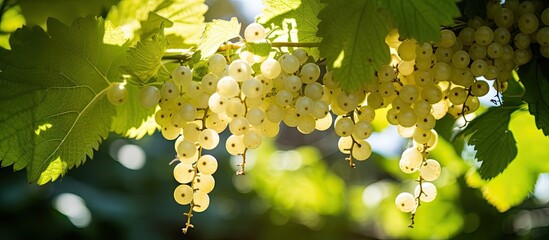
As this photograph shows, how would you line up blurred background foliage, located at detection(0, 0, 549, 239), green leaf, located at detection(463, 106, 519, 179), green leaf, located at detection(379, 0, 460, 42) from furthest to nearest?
blurred background foliage, located at detection(0, 0, 549, 239) < green leaf, located at detection(463, 106, 519, 179) < green leaf, located at detection(379, 0, 460, 42)

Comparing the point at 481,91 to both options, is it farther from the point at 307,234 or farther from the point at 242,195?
the point at 242,195

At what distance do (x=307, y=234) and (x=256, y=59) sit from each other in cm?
128

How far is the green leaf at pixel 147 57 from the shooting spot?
39cm

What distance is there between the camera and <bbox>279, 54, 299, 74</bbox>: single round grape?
14.2 inches

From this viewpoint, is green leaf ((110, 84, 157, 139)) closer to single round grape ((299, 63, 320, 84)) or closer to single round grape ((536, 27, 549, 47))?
single round grape ((299, 63, 320, 84))

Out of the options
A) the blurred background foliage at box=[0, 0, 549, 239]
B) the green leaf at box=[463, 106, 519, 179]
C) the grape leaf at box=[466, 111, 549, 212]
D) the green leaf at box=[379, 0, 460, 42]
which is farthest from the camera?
the blurred background foliage at box=[0, 0, 549, 239]

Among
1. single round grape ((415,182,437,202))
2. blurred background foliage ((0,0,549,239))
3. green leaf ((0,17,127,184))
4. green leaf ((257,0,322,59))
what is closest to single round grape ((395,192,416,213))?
single round grape ((415,182,437,202))

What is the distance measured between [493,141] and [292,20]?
0.17 meters

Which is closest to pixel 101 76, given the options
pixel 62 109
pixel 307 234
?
pixel 62 109

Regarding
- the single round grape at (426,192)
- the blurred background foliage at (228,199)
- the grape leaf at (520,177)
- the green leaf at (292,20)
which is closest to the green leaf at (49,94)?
the green leaf at (292,20)

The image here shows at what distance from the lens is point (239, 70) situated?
1.16ft

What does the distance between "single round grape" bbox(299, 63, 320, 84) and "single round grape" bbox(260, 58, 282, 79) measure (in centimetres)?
1

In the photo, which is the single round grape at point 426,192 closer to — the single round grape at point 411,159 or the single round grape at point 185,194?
the single round grape at point 411,159

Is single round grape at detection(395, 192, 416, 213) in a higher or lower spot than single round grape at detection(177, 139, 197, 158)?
lower
